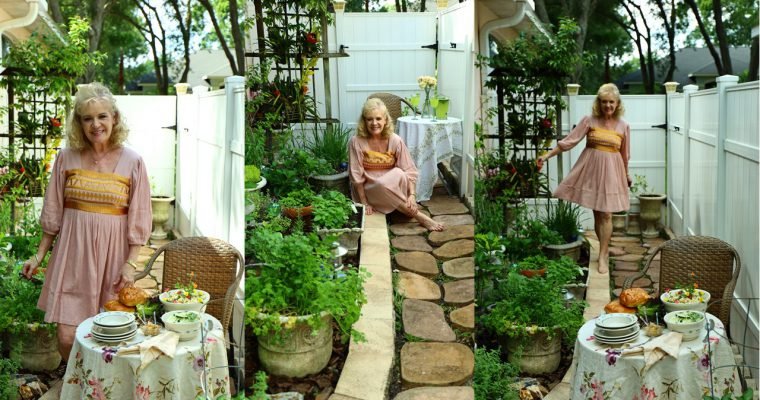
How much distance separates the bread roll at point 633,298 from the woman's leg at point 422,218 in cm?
91

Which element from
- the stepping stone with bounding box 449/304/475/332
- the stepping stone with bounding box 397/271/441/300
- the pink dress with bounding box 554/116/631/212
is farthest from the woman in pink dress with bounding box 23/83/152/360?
the pink dress with bounding box 554/116/631/212

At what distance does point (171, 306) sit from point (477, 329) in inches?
56.8

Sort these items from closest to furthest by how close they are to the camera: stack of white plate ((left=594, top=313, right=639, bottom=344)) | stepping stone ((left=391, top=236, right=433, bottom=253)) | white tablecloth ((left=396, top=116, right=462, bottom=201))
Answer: stack of white plate ((left=594, top=313, right=639, bottom=344)) < stepping stone ((left=391, top=236, right=433, bottom=253)) < white tablecloth ((left=396, top=116, right=462, bottom=201))

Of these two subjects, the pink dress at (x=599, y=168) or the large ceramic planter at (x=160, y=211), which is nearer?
the large ceramic planter at (x=160, y=211)

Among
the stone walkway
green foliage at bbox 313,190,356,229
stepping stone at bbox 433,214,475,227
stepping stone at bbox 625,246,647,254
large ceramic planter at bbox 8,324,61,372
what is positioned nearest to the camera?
the stone walkway

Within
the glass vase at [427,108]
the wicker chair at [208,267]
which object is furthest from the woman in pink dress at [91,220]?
the glass vase at [427,108]

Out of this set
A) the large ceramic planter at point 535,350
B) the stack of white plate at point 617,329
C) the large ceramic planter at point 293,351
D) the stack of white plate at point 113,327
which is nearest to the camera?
the large ceramic planter at point 293,351

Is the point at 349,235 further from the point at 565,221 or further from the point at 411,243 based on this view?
the point at 565,221

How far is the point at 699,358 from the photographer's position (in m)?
2.90

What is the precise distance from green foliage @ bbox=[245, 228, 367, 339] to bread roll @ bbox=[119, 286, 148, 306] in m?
0.46

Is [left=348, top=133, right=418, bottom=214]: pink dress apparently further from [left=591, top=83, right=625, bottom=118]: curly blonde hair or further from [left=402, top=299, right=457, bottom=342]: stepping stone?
[left=591, top=83, right=625, bottom=118]: curly blonde hair

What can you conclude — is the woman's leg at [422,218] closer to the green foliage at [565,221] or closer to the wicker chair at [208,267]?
the green foliage at [565,221]

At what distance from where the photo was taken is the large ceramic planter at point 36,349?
305 centimetres

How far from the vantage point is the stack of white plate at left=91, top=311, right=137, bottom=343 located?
8.64 ft
